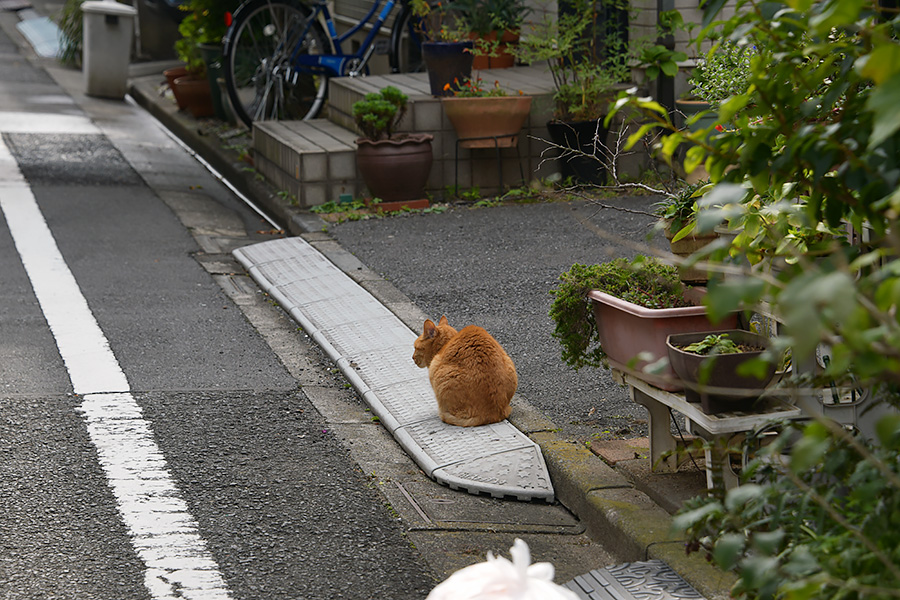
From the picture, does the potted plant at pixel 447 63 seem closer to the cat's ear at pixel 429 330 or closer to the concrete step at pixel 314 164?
the concrete step at pixel 314 164

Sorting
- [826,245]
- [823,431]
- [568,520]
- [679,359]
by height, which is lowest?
[568,520]

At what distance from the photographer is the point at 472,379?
4.76m

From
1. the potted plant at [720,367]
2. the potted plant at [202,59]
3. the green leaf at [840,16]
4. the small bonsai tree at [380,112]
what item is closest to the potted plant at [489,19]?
the small bonsai tree at [380,112]

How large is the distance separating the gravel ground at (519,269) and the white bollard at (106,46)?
989 cm

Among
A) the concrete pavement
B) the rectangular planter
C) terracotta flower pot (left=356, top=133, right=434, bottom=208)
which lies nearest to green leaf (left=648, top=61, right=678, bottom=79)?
the rectangular planter

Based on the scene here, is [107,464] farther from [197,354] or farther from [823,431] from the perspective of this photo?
[823,431]

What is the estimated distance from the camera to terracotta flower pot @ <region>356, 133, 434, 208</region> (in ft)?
30.2

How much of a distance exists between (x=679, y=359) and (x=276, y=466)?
1.96 meters

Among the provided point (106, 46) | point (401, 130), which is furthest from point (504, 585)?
point (106, 46)

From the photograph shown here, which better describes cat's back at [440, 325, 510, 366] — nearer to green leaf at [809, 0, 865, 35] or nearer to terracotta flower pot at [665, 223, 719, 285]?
terracotta flower pot at [665, 223, 719, 285]

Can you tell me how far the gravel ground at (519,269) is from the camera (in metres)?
5.25

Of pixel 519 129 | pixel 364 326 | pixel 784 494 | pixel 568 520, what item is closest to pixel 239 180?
pixel 519 129

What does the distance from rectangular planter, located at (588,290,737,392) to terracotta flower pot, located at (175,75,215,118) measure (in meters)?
12.0

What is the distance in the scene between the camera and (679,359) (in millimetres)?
3475
